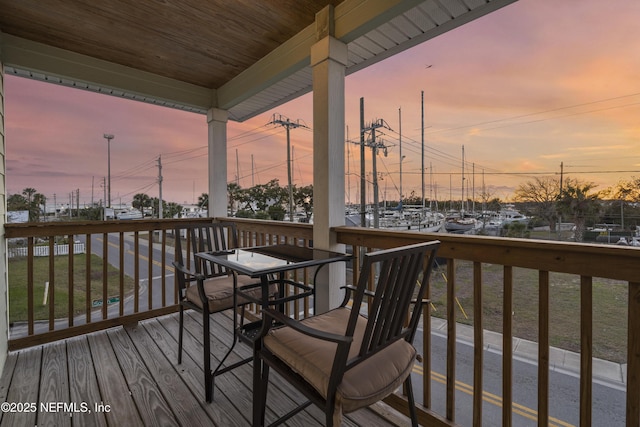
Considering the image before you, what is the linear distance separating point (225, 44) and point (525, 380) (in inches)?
251

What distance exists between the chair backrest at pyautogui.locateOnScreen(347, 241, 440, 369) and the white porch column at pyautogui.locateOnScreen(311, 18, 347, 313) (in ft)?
3.42

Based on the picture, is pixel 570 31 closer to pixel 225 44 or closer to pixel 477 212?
pixel 477 212

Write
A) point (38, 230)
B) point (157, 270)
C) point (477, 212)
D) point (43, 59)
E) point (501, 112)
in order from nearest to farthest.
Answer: point (38, 230) < point (43, 59) < point (477, 212) < point (501, 112) < point (157, 270)

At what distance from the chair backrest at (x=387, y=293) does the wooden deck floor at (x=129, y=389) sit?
81 centimetres

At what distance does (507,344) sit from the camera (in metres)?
1.27

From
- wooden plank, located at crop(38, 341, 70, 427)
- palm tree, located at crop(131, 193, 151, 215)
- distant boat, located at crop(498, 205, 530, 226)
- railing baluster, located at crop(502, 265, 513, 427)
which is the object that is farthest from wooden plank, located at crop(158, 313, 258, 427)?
distant boat, located at crop(498, 205, 530, 226)

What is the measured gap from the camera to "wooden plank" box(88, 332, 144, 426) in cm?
157

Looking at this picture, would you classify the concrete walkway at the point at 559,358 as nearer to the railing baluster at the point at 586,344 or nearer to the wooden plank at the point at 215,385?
the railing baluster at the point at 586,344

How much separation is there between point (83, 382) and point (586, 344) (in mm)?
2768

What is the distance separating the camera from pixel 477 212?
457 cm

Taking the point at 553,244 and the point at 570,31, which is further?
the point at 570,31

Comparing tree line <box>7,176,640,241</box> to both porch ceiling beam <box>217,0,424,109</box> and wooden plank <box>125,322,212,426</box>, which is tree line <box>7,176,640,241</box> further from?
wooden plank <box>125,322,212,426</box>

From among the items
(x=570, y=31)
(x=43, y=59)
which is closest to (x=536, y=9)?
(x=570, y=31)

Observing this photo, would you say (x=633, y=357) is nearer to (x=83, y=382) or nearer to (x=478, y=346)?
(x=478, y=346)
